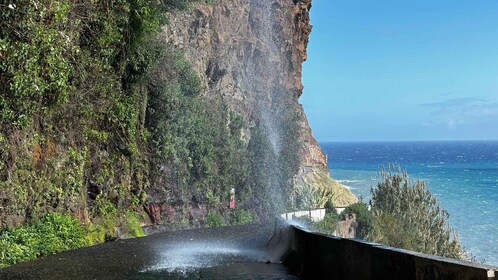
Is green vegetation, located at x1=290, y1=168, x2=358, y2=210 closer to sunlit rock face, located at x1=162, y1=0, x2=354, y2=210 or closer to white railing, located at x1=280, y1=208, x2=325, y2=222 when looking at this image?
white railing, located at x1=280, y1=208, x2=325, y2=222

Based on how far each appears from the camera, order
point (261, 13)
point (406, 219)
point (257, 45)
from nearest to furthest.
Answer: point (406, 219)
point (257, 45)
point (261, 13)

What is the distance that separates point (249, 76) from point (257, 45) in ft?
12.3

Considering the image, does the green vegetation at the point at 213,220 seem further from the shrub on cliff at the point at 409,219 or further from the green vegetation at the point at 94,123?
the shrub on cliff at the point at 409,219

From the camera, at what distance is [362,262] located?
7.84 metres

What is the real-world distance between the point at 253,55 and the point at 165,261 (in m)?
37.7

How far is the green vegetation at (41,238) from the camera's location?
40.0 ft

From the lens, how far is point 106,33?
1709 cm

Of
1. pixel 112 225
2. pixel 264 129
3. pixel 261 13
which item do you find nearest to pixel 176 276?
pixel 112 225

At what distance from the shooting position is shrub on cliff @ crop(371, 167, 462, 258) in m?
37.6

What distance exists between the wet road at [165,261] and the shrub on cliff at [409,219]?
2252cm

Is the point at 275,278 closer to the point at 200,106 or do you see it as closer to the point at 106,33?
the point at 106,33

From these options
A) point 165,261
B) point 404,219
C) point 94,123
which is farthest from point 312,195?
point 165,261

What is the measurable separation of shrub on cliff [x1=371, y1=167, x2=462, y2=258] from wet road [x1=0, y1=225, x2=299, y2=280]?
2252 cm

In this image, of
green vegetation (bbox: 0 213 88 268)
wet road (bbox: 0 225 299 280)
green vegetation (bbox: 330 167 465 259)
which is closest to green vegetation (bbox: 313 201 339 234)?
green vegetation (bbox: 330 167 465 259)
